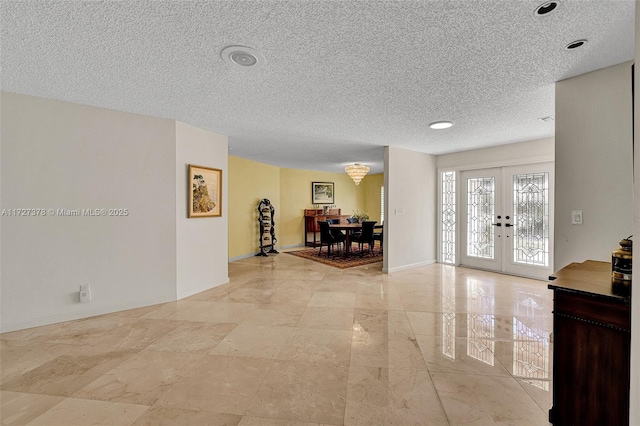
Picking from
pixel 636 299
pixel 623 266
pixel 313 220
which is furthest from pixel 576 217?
pixel 313 220

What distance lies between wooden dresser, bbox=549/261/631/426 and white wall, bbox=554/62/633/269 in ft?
3.45

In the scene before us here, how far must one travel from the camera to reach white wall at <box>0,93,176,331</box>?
273 centimetres

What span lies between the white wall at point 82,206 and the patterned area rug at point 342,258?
10.8ft

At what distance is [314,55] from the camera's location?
6.54 feet

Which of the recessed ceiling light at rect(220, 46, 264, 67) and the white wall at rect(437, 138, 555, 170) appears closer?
the recessed ceiling light at rect(220, 46, 264, 67)

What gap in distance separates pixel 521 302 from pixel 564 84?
2584 mm

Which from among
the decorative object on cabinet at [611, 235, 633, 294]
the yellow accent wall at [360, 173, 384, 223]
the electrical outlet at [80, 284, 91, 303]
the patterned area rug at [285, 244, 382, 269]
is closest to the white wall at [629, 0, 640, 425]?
the decorative object on cabinet at [611, 235, 633, 294]

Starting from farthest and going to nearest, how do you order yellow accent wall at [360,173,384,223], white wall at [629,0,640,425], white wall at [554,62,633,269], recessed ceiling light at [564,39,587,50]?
yellow accent wall at [360,173,384,223] → white wall at [554,62,633,269] → recessed ceiling light at [564,39,587,50] → white wall at [629,0,640,425]

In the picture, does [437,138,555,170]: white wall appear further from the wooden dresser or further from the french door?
the wooden dresser

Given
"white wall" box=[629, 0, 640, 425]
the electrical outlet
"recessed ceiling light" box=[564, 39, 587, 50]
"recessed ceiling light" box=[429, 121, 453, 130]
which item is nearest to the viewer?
"white wall" box=[629, 0, 640, 425]

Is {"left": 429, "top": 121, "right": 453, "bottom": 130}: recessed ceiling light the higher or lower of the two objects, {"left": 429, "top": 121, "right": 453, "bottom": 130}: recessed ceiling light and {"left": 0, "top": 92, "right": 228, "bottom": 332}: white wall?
the higher

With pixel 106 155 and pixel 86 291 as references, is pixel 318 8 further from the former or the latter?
pixel 86 291

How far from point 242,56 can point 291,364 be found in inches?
94.4

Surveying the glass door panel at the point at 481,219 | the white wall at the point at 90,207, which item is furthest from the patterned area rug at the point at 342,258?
the white wall at the point at 90,207
